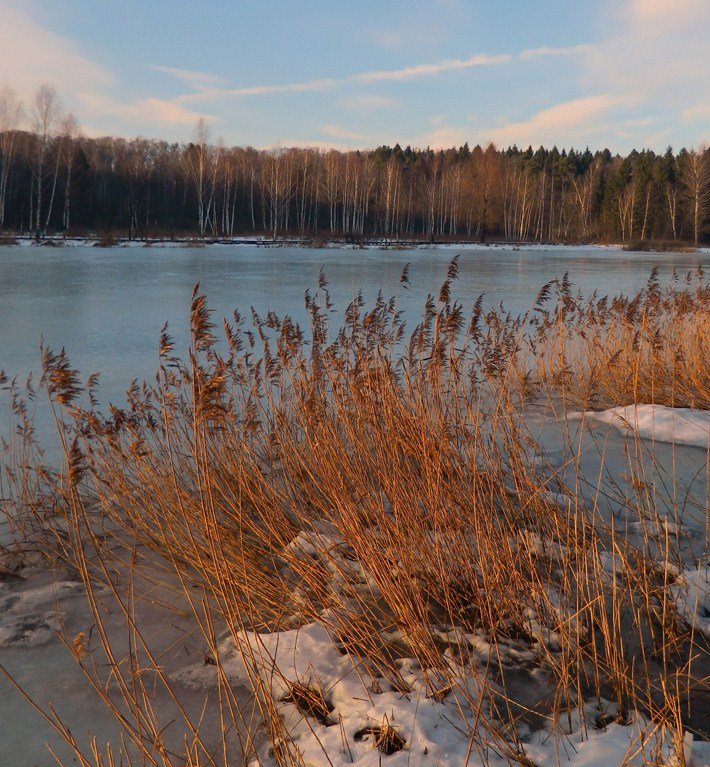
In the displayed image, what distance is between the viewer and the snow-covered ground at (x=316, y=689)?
1799mm

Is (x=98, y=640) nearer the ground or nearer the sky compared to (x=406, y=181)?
nearer the ground

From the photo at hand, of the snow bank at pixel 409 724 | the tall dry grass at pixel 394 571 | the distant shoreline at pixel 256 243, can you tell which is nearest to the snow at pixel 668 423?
the tall dry grass at pixel 394 571

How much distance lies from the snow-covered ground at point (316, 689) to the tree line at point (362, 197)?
3982cm

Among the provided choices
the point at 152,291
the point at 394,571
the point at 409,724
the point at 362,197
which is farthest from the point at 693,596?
the point at 362,197

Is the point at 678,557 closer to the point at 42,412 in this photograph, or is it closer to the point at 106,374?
the point at 42,412

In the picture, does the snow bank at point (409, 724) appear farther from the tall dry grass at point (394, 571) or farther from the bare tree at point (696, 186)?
the bare tree at point (696, 186)

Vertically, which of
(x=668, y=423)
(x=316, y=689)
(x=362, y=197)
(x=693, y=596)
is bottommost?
(x=316, y=689)

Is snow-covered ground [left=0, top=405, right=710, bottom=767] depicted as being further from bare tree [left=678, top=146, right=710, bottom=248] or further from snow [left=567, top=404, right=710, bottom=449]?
bare tree [left=678, top=146, right=710, bottom=248]

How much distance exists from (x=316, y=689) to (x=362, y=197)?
48364mm

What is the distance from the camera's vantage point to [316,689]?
2.13 metres

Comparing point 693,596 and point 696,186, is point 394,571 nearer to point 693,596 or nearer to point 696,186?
point 693,596

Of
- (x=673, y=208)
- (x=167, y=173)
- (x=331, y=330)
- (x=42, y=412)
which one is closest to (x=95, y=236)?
(x=167, y=173)

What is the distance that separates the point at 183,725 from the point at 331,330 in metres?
7.44

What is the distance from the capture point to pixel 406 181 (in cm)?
5312
